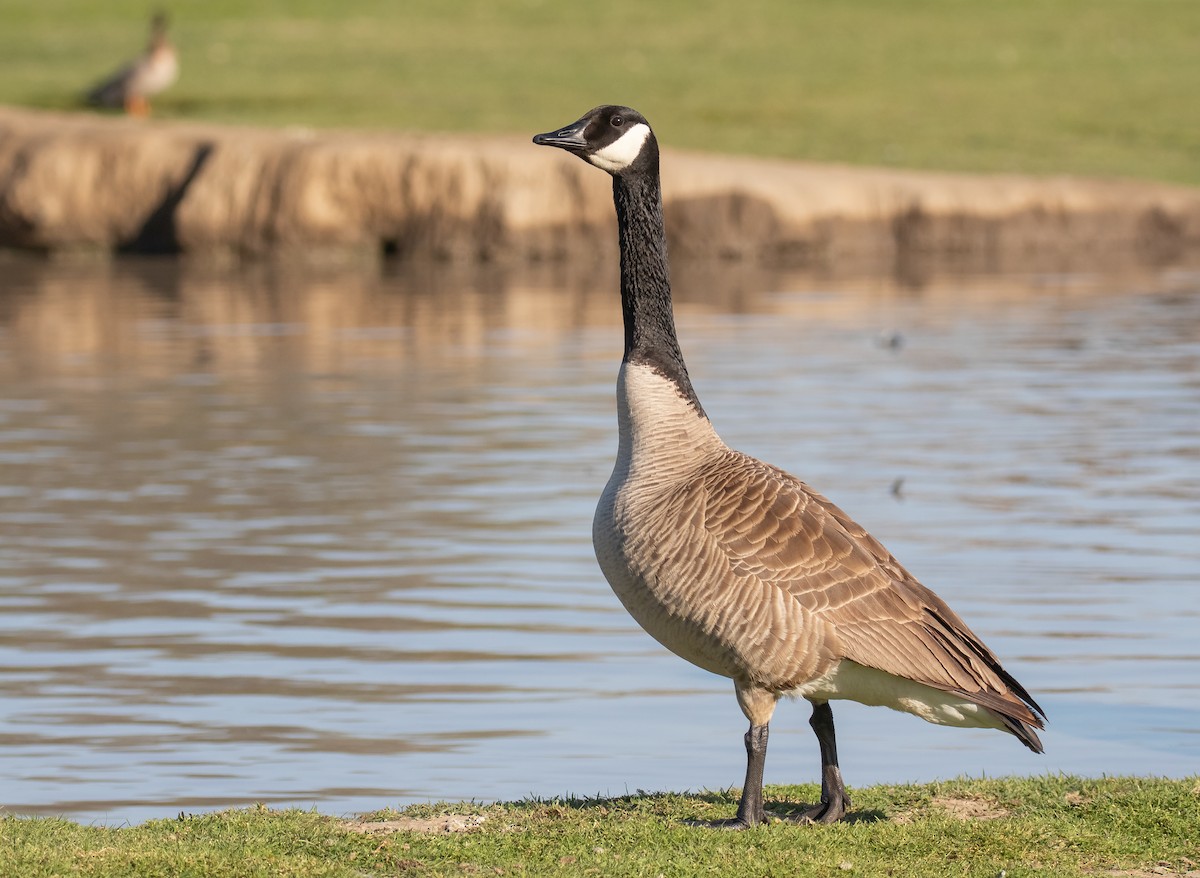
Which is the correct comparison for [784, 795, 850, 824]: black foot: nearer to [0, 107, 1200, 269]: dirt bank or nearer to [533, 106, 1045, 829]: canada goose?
[533, 106, 1045, 829]: canada goose

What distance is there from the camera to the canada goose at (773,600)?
685cm

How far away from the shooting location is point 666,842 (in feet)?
22.8

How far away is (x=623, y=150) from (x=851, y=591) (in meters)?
1.89

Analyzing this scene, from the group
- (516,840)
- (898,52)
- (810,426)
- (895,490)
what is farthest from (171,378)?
(898,52)

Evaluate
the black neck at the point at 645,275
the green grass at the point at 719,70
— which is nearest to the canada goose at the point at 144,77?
the green grass at the point at 719,70

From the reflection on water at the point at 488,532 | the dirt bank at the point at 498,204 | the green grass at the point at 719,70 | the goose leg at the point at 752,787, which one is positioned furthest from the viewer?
the green grass at the point at 719,70

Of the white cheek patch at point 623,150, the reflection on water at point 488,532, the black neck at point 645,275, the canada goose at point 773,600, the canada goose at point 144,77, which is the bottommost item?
the reflection on water at point 488,532

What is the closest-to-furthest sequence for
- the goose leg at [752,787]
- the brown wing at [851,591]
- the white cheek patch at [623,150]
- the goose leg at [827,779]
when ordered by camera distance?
the brown wing at [851,591]
the goose leg at [752,787]
the goose leg at [827,779]
the white cheek patch at [623,150]

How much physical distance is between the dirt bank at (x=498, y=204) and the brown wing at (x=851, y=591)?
24.1 m

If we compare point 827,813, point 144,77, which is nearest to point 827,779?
point 827,813

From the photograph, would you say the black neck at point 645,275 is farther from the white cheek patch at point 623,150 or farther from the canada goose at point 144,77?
the canada goose at point 144,77

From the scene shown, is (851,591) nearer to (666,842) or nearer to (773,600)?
(773,600)

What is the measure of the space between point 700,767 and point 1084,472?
7688mm

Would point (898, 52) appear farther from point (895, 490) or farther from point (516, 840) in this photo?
point (516, 840)
